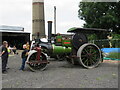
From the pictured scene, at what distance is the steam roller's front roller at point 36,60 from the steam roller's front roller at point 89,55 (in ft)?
5.37

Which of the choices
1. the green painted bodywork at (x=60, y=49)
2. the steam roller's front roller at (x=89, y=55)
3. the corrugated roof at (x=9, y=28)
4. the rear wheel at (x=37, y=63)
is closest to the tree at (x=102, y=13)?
the corrugated roof at (x=9, y=28)

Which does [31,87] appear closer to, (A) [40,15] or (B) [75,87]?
(B) [75,87]

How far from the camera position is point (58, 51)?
841cm

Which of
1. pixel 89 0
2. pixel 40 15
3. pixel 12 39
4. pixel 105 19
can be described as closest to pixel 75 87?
pixel 105 19

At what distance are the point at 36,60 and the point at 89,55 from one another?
251 centimetres

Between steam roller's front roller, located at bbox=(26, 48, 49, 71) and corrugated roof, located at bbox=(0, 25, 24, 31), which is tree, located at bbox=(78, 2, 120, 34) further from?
steam roller's front roller, located at bbox=(26, 48, 49, 71)

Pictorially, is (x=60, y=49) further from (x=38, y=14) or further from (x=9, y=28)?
(x=9, y=28)

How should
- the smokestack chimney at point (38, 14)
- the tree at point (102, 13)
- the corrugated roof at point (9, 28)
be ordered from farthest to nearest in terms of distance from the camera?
the corrugated roof at point (9, 28), the smokestack chimney at point (38, 14), the tree at point (102, 13)

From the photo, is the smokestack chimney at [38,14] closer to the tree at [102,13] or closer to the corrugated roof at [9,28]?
the corrugated roof at [9,28]

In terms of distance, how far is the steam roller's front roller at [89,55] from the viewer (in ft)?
27.0

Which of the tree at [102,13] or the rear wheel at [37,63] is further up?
the tree at [102,13]

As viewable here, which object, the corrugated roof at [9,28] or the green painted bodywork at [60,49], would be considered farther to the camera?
the corrugated roof at [9,28]

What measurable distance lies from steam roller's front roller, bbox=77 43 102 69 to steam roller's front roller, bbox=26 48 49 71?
5.37 ft

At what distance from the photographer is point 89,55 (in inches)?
328
